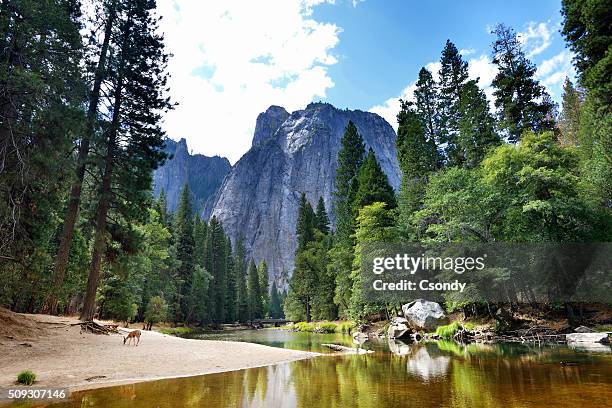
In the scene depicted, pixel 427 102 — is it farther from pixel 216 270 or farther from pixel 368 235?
pixel 216 270

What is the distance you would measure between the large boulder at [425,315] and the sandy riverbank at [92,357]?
45.6 ft

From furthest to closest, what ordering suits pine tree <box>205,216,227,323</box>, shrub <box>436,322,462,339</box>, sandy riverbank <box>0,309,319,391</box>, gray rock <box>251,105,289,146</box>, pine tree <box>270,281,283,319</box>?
gray rock <box>251,105,289,146</box>
pine tree <box>270,281,283,319</box>
pine tree <box>205,216,227,323</box>
shrub <box>436,322,462,339</box>
sandy riverbank <box>0,309,319,391</box>

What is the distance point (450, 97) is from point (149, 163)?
101 ft

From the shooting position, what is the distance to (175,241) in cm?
4919

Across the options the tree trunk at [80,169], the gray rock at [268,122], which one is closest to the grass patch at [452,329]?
the tree trunk at [80,169]

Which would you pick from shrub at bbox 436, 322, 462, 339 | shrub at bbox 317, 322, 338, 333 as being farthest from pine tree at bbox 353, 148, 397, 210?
shrub at bbox 436, 322, 462, 339

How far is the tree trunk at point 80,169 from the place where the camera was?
15742 mm

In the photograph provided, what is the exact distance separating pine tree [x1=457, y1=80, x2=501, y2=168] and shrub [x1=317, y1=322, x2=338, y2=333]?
933 inches

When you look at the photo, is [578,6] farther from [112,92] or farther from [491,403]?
[112,92]

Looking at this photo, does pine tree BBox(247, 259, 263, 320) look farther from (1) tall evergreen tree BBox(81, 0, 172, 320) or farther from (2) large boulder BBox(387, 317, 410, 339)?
(1) tall evergreen tree BBox(81, 0, 172, 320)

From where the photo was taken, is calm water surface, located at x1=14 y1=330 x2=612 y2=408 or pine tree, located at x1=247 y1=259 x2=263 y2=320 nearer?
calm water surface, located at x1=14 y1=330 x2=612 y2=408

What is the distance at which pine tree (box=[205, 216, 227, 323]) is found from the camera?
60.1 meters

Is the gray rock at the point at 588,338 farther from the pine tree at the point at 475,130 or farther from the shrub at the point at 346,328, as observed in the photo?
the shrub at the point at 346,328

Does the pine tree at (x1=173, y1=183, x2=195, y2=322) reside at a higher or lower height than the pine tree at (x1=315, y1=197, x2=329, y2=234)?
lower
